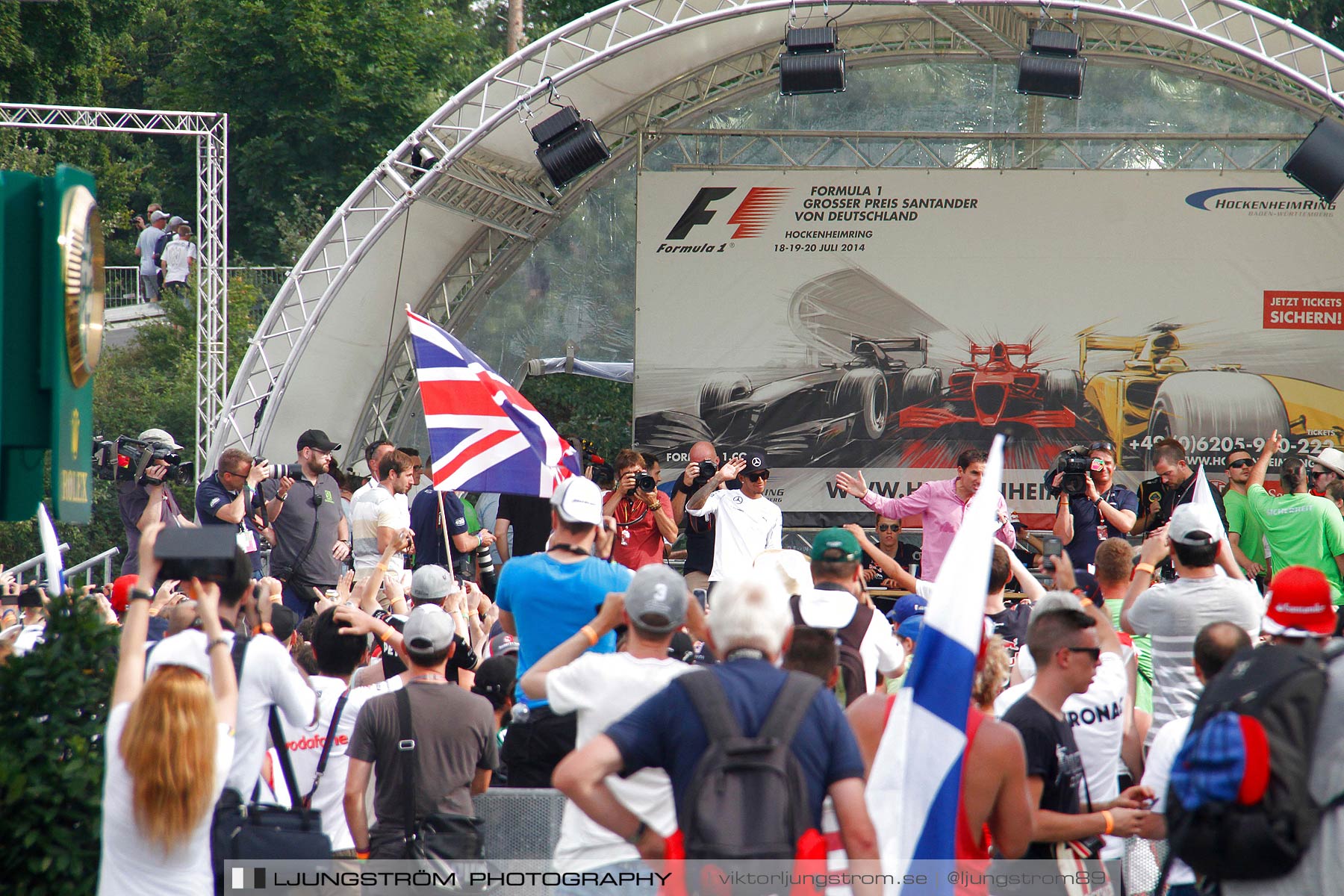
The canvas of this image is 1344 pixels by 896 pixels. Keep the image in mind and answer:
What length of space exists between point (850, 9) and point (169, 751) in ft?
31.7

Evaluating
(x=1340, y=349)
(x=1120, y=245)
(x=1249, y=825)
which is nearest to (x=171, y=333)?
(x=1120, y=245)

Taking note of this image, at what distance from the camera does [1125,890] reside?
15.1 ft

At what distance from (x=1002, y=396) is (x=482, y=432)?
6.15m

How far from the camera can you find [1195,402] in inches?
471

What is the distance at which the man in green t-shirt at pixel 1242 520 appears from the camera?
9852 mm

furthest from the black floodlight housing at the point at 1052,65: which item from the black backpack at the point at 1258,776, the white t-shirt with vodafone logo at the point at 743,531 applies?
the black backpack at the point at 1258,776

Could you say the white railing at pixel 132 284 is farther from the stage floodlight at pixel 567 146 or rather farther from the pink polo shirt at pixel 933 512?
the pink polo shirt at pixel 933 512

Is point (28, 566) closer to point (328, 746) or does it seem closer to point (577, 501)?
point (328, 746)

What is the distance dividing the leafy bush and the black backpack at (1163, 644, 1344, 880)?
2928 mm

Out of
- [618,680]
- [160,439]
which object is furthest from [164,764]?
[160,439]

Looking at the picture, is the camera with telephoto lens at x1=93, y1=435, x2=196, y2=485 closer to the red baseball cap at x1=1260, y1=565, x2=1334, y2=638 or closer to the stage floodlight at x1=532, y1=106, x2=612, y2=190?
the stage floodlight at x1=532, y1=106, x2=612, y2=190

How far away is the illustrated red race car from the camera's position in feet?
39.3

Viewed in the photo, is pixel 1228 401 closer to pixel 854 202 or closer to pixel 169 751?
pixel 854 202

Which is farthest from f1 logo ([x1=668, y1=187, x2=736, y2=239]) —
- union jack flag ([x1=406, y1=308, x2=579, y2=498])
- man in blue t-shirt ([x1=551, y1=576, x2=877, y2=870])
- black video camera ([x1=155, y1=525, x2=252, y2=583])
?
man in blue t-shirt ([x1=551, y1=576, x2=877, y2=870])
